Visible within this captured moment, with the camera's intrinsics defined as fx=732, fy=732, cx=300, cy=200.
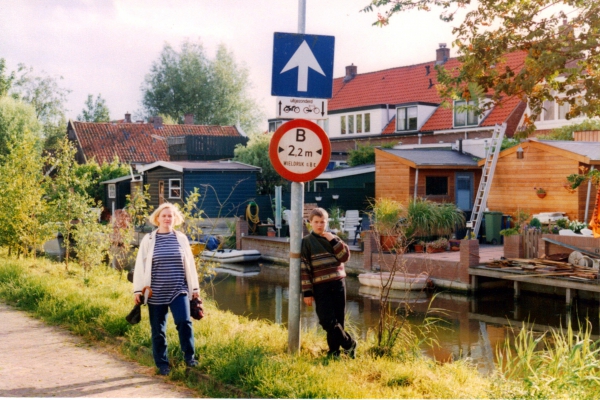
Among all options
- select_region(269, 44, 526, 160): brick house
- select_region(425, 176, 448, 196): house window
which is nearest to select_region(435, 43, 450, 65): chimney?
select_region(269, 44, 526, 160): brick house

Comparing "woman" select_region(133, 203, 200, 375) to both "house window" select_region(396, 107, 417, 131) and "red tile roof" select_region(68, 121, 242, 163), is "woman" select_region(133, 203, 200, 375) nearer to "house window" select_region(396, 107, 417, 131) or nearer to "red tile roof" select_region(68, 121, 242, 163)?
"house window" select_region(396, 107, 417, 131)

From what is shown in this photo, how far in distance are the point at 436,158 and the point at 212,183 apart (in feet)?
35.3

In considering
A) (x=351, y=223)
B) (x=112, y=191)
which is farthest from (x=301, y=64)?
(x=112, y=191)

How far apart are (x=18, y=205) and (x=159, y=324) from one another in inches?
376

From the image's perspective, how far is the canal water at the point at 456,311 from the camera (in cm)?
1277

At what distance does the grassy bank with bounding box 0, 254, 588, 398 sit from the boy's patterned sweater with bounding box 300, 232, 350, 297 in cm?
71

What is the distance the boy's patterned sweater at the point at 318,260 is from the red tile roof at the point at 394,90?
3012 centimetres

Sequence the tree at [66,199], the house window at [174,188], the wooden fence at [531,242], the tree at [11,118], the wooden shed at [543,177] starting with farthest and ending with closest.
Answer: the tree at [11,118], the house window at [174,188], the wooden shed at [543,177], the wooden fence at [531,242], the tree at [66,199]

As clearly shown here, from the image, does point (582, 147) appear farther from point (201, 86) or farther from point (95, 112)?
point (95, 112)

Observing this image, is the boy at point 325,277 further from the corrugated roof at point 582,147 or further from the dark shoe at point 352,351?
the corrugated roof at point 582,147

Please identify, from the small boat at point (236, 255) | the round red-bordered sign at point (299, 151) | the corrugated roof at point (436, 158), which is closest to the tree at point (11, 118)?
the small boat at point (236, 255)

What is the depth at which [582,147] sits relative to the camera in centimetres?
2350

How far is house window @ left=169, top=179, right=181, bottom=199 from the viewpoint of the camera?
33906mm

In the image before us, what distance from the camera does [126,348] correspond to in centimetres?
761
